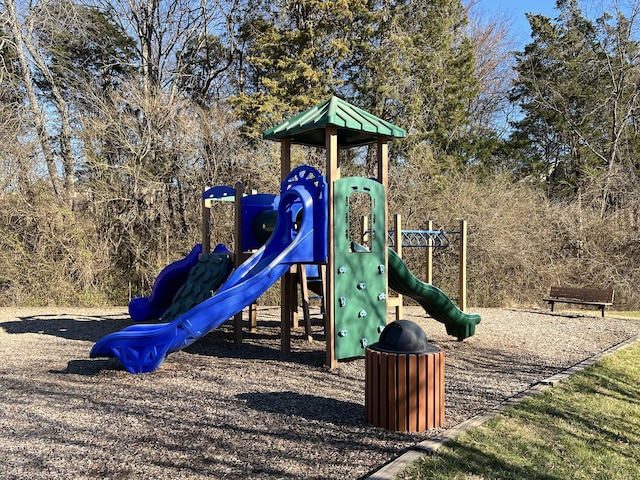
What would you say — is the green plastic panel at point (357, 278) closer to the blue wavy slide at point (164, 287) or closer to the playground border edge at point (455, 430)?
the playground border edge at point (455, 430)

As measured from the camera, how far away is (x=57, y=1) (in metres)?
Result: 14.9

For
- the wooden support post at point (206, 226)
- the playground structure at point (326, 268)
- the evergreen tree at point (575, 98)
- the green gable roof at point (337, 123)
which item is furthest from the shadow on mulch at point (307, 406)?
the evergreen tree at point (575, 98)

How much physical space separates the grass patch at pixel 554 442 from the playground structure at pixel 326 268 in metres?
2.22

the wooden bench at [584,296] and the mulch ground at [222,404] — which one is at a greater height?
the wooden bench at [584,296]

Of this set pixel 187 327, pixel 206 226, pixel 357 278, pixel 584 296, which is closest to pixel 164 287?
pixel 206 226

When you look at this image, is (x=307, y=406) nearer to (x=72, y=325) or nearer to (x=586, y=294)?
(x=72, y=325)

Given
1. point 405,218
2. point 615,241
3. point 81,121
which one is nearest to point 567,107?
point 615,241

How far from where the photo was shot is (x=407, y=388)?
12.4 feet

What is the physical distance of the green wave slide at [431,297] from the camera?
696 centimetres

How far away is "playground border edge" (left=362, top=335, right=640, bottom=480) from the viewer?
3.06m

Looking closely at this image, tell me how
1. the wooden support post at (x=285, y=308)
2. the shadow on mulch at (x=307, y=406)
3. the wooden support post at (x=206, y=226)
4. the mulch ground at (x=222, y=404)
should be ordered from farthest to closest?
the wooden support post at (x=206, y=226) < the wooden support post at (x=285, y=308) < the shadow on mulch at (x=307, y=406) < the mulch ground at (x=222, y=404)

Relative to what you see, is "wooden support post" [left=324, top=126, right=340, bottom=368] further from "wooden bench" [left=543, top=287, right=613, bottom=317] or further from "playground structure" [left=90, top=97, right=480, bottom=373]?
"wooden bench" [left=543, top=287, right=613, bottom=317]

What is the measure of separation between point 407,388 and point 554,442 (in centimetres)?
106

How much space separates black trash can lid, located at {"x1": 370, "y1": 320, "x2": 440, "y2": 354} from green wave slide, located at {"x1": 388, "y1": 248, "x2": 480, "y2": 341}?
9.71 feet
